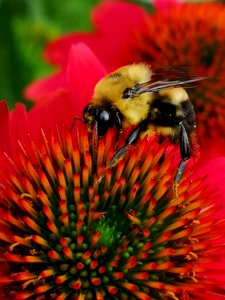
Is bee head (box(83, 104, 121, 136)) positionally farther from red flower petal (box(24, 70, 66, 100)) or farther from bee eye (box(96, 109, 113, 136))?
red flower petal (box(24, 70, 66, 100))

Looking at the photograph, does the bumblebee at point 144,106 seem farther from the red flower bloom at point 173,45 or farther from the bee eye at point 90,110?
the red flower bloom at point 173,45

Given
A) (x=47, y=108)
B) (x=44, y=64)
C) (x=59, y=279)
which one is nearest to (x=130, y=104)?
(x=47, y=108)

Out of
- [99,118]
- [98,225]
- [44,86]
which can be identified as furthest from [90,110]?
[44,86]

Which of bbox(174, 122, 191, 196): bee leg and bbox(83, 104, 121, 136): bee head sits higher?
bbox(83, 104, 121, 136): bee head

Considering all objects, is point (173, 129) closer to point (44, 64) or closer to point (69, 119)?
point (69, 119)

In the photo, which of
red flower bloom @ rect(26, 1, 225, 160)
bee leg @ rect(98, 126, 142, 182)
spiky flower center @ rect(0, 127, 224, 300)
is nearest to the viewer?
spiky flower center @ rect(0, 127, 224, 300)

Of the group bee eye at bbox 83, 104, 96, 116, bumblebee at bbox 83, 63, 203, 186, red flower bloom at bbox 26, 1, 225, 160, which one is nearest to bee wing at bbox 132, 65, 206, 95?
bumblebee at bbox 83, 63, 203, 186
